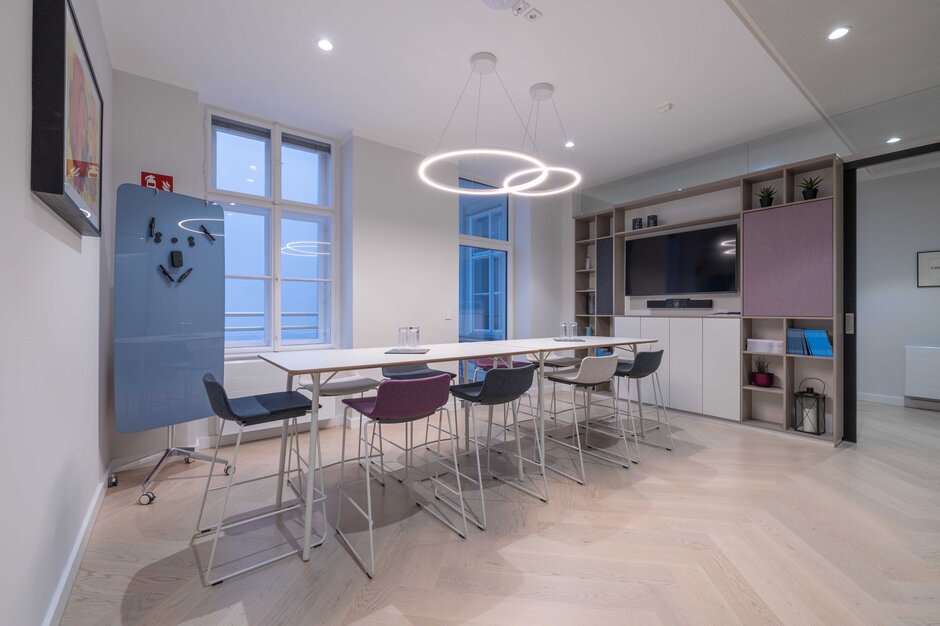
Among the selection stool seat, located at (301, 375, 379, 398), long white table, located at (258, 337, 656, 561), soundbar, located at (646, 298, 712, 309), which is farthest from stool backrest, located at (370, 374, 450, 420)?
soundbar, located at (646, 298, 712, 309)

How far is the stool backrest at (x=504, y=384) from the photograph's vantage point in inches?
95.4

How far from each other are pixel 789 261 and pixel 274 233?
5291 millimetres

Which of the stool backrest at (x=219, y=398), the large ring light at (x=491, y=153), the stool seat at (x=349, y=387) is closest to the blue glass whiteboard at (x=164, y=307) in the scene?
the stool seat at (x=349, y=387)

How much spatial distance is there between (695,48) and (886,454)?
12.5 ft

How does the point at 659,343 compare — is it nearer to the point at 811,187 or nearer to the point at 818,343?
the point at 818,343

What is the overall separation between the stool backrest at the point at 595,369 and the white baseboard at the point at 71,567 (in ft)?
9.49

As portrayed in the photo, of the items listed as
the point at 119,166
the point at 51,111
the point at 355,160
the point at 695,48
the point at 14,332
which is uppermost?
the point at 695,48

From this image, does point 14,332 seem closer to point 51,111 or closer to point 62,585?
point 51,111

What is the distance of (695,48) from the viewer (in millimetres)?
3061

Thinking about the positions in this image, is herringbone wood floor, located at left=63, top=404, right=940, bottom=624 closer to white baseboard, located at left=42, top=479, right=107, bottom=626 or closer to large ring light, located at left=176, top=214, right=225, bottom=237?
white baseboard, located at left=42, top=479, right=107, bottom=626

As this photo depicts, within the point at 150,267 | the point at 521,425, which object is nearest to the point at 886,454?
the point at 521,425

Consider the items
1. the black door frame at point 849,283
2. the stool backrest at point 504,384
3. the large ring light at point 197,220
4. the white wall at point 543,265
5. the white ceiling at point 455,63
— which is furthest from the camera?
the white wall at point 543,265

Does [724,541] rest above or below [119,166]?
below

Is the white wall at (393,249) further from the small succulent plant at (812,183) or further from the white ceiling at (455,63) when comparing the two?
the small succulent plant at (812,183)
